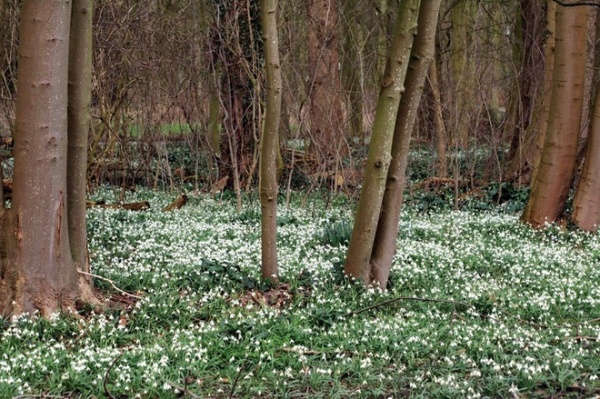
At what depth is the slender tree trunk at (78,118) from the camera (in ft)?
20.5

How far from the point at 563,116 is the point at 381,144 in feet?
16.5

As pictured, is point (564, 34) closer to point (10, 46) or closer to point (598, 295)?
point (598, 295)

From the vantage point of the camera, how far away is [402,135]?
7.20 m

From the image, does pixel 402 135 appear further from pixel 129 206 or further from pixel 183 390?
pixel 129 206

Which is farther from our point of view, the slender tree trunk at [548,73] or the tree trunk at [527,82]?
the tree trunk at [527,82]

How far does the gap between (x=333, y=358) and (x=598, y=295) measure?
328 cm

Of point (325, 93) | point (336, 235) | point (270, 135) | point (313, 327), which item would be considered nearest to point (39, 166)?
point (270, 135)

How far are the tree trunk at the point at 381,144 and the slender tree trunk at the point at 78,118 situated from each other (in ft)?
8.76

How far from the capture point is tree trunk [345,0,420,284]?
22.4ft

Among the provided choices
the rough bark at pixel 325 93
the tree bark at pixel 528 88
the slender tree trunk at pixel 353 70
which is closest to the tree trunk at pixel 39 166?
the rough bark at pixel 325 93

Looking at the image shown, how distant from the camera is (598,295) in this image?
23.1 feet

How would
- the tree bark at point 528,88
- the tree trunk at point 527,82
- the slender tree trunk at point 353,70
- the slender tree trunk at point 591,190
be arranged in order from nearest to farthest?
the slender tree trunk at point 591,190 < the tree bark at point 528,88 < the tree trunk at point 527,82 < the slender tree trunk at point 353,70

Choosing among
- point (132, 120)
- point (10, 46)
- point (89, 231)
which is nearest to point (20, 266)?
point (89, 231)

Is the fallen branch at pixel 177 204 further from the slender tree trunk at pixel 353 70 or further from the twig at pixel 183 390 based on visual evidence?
the twig at pixel 183 390
